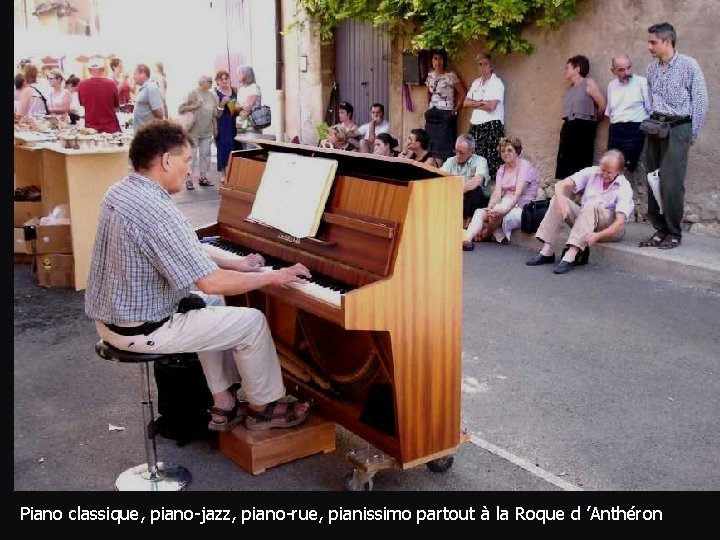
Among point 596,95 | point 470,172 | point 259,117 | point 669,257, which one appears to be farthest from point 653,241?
point 259,117

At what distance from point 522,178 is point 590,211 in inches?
40.0

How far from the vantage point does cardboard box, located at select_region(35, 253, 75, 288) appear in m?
6.82

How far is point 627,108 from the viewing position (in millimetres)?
7727

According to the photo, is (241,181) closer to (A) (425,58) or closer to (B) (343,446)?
(B) (343,446)

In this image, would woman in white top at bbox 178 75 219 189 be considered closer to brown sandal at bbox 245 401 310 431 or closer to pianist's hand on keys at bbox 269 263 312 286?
brown sandal at bbox 245 401 310 431

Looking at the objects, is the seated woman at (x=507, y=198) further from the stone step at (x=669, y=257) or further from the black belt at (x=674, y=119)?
the black belt at (x=674, y=119)

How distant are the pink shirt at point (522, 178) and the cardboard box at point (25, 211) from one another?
4.26 m

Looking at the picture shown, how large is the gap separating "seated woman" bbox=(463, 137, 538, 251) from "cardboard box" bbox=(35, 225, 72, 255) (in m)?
3.46

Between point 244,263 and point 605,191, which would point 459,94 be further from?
point 244,263

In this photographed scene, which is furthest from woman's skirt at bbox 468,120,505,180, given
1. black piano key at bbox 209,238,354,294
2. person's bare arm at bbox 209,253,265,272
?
person's bare arm at bbox 209,253,265,272

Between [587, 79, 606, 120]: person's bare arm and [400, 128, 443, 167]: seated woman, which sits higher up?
[587, 79, 606, 120]: person's bare arm

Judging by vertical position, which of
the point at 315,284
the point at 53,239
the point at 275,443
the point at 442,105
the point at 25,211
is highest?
the point at 442,105

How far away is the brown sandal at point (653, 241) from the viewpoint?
7.07 meters

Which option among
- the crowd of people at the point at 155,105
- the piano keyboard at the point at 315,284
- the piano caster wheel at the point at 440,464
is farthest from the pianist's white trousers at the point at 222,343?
the crowd of people at the point at 155,105
